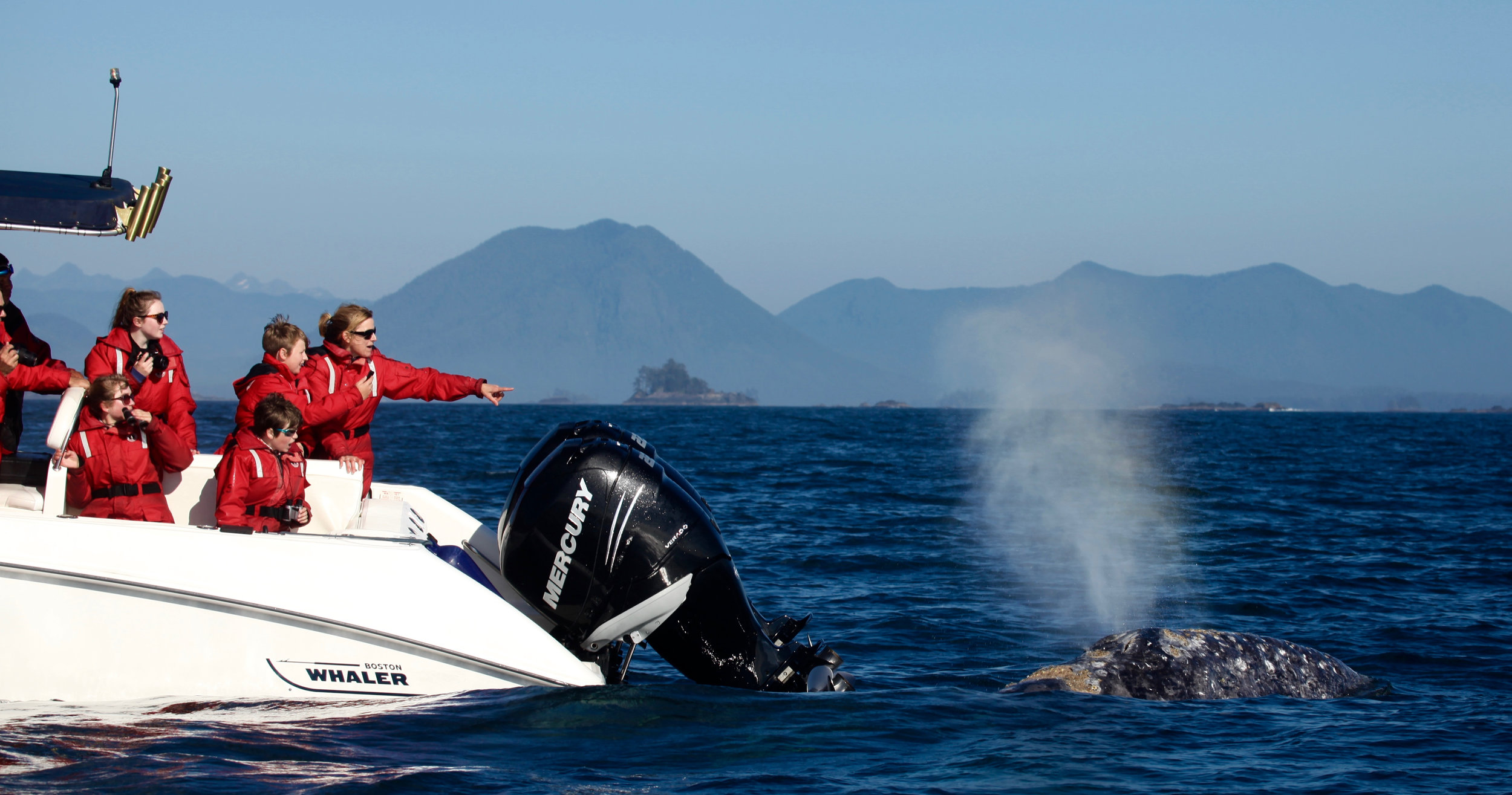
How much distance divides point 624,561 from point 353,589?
119 centimetres

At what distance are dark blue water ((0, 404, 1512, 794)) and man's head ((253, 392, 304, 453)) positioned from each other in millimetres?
1185

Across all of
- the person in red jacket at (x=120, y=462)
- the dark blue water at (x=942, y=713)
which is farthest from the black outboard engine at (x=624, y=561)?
the person in red jacket at (x=120, y=462)

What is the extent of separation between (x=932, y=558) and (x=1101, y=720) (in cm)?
644

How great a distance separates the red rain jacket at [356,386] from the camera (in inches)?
245

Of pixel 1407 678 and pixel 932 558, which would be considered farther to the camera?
pixel 932 558

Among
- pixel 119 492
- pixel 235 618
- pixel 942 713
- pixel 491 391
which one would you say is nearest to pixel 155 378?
pixel 119 492

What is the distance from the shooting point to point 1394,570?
12.0 meters

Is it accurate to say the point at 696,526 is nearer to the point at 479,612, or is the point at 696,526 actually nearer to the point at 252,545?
the point at 479,612

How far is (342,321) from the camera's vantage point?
621 centimetres

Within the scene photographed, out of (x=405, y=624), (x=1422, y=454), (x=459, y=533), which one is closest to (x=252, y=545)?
(x=405, y=624)

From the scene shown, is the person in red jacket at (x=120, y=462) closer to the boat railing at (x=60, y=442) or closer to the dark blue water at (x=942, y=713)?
the boat railing at (x=60, y=442)

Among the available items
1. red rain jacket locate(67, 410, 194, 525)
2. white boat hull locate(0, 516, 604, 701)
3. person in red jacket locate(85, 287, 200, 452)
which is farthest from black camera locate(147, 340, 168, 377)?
white boat hull locate(0, 516, 604, 701)

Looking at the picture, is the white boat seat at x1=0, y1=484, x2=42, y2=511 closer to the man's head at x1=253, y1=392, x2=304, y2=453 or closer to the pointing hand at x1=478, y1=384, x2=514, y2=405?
the man's head at x1=253, y1=392, x2=304, y2=453

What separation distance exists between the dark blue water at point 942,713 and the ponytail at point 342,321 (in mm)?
1880
